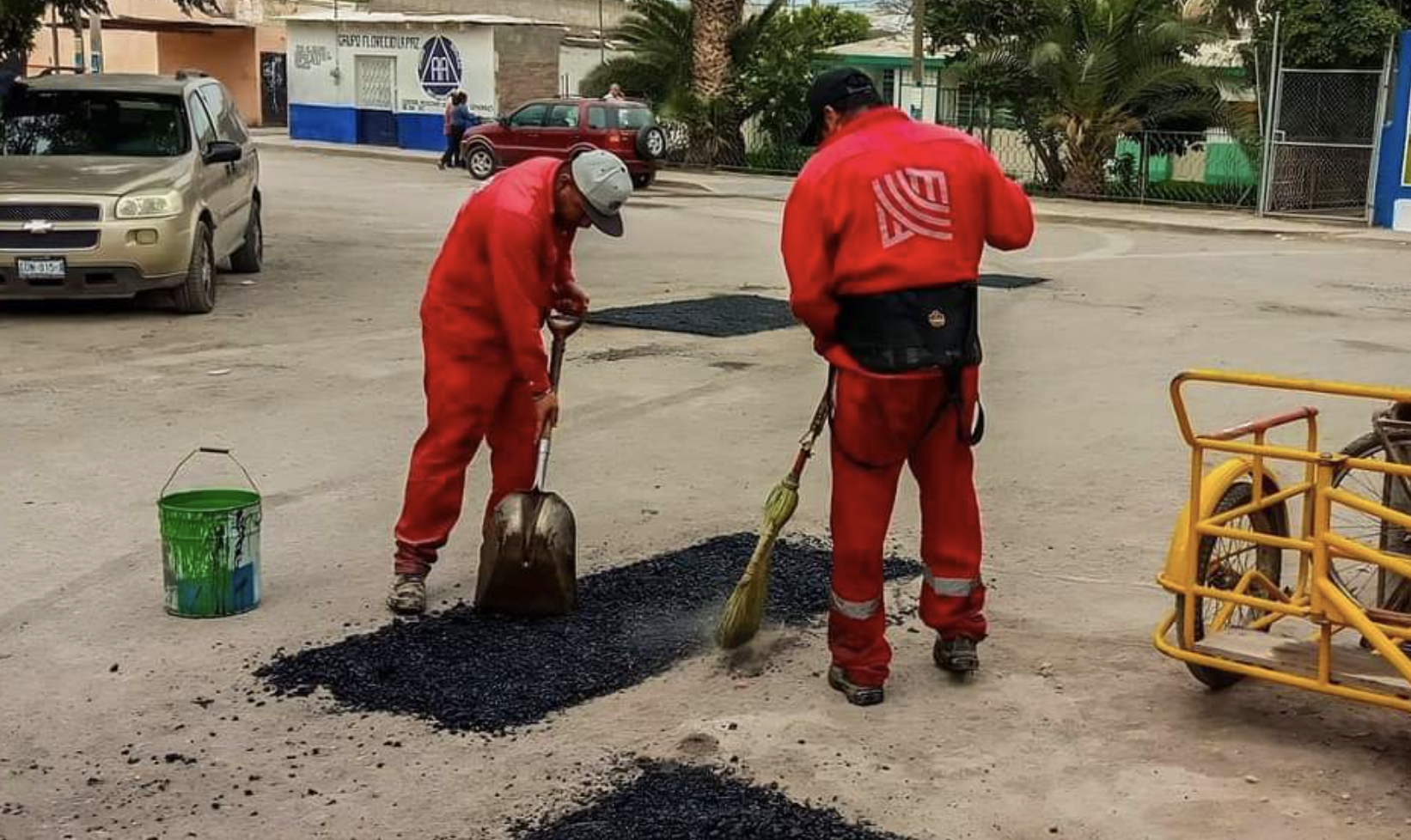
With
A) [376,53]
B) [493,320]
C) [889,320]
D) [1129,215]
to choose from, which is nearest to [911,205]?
[889,320]

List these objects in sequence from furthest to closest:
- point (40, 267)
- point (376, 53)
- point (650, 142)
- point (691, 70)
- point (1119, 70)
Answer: point (376, 53) → point (691, 70) → point (650, 142) → point (1119, 70) → point (40, 267)

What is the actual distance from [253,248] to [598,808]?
1156cm

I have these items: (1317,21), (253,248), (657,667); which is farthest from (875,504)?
(1317,21)

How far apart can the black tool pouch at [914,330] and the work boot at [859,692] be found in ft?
3.02

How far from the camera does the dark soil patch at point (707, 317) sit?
11930 millimetres

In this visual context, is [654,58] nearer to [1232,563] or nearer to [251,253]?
[251,253]

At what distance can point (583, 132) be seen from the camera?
90.6 ft

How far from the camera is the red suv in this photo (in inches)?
1093

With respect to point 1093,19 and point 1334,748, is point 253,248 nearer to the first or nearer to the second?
point 1334,748

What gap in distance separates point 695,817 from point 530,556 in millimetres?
1566

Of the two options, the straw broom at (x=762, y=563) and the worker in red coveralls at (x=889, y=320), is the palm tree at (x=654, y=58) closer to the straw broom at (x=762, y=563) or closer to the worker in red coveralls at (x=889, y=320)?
the straw broom at (x=762, y=563)

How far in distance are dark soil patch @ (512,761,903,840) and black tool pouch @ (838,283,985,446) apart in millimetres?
1275

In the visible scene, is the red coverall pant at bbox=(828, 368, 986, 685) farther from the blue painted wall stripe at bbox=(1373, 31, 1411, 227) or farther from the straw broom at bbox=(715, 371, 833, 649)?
the blue painted wall stripe at bbox=(1373, 31, 1411, 227)

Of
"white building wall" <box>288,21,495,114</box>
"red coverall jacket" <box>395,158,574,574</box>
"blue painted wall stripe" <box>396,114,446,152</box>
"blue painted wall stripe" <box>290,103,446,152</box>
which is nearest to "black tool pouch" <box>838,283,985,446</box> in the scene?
"red coverall jacket" <box>395,158,574,574</box>
